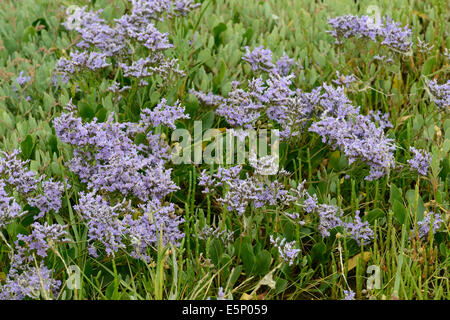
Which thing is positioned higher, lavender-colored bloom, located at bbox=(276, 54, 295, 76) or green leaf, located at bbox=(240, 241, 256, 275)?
lavender-colored bloom, located at bbox=(276, 54, 295, 76)

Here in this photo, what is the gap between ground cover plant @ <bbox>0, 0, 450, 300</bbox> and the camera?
9.19ft

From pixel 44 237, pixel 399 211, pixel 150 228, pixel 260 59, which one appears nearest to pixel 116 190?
pixel 150 228

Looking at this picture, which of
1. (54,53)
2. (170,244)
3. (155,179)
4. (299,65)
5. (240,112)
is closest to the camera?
(170,244)

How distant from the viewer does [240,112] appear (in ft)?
11.4

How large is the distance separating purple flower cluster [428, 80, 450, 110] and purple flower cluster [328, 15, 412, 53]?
Result: 517mm

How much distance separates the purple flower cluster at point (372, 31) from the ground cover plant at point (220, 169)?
11mm

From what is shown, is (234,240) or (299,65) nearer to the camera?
(234,240)

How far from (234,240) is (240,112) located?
76 cm

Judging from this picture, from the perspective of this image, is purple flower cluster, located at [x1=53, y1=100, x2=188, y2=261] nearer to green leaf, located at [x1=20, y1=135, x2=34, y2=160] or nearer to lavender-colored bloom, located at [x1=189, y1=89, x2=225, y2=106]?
green leaf, located at [x1=20, y1=135, x2=34, y2=160]

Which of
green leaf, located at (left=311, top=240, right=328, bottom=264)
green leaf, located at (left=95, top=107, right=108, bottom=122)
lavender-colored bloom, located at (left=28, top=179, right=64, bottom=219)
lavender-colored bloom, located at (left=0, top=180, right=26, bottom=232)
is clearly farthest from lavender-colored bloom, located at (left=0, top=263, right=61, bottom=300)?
green leaf, located at (left=311, top=240, right=328, bottom=264)

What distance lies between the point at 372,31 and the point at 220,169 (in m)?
1.70

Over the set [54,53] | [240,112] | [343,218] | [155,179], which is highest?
[54,53]

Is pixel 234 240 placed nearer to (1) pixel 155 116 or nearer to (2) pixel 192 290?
(2) pixel 192 290
